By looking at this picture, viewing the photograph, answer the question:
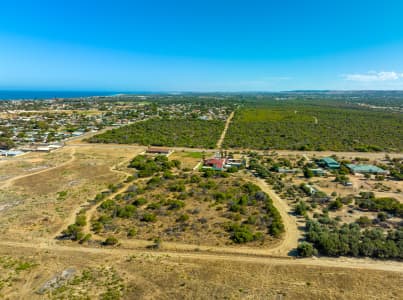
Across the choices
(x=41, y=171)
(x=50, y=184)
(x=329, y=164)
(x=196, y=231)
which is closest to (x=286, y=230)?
(x=196, y=231)

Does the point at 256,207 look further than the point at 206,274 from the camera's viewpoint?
Yes

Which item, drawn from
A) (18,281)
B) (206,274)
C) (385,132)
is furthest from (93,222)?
(385,132)

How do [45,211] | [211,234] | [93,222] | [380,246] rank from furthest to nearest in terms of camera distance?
[45,211] → [93,222] → [211,234] → [380,246]

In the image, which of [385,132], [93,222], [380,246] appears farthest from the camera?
[385,132]

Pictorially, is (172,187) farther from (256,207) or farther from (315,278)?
(315,278)

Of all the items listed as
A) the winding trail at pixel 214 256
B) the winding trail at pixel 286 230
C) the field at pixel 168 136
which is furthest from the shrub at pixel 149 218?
the field at pixel 168 136

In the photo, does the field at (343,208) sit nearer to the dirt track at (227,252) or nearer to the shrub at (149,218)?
the dirt track at (227,252)

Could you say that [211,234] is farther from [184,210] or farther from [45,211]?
[45,211]

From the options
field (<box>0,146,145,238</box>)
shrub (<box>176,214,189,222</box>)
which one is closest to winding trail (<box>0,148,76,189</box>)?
field (<box>0,146,145,238</box>)
